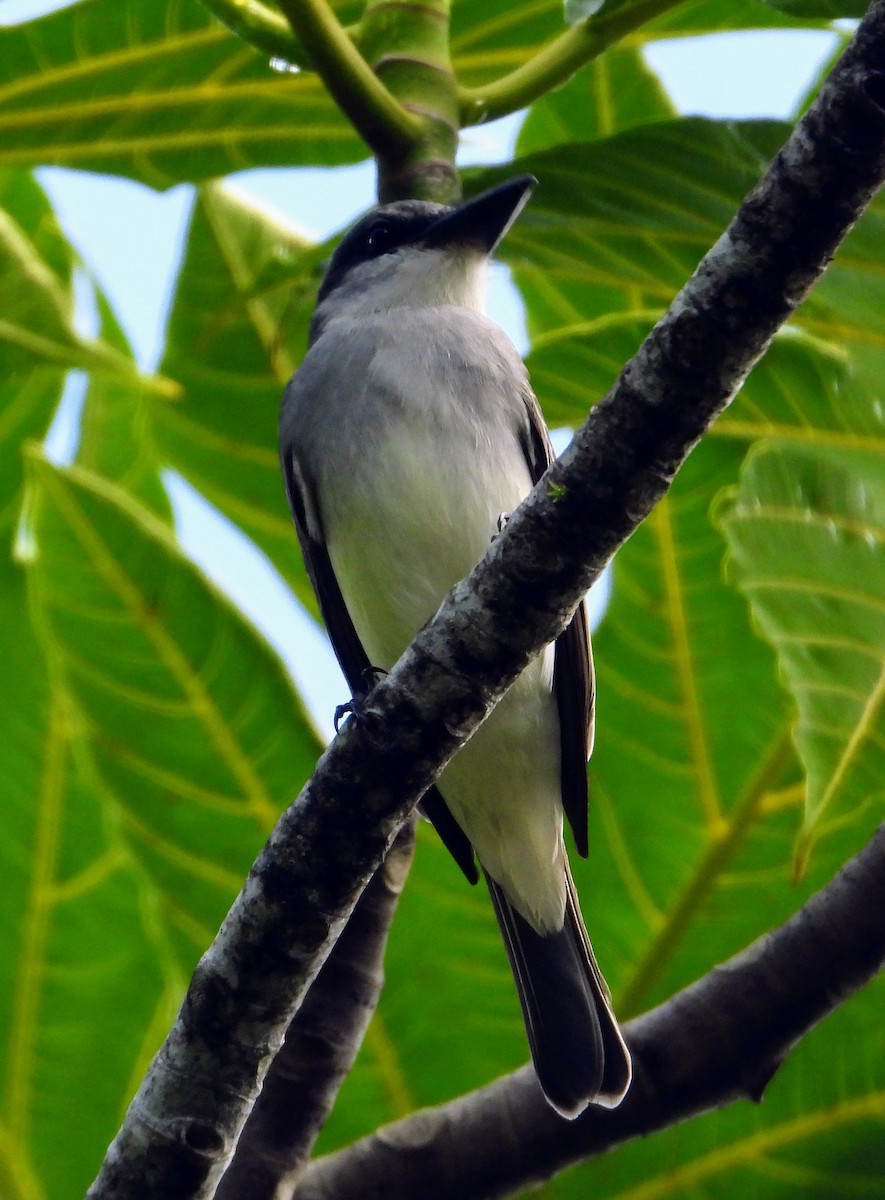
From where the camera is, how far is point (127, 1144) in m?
1.96

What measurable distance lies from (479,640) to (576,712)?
1.25 metres

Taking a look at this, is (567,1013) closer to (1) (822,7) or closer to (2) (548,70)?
(2) (548,70)

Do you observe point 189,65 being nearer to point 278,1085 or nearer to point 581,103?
point 581,103

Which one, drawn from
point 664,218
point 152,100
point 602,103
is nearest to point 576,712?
point 664,218

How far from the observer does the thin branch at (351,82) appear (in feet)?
7.84

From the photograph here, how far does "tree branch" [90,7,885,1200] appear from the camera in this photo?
1.59 m

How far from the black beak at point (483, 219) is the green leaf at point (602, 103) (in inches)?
10.4

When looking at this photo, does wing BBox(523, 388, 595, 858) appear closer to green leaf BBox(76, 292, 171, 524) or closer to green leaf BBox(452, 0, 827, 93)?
green leaf BBox(76, 292, 171, 524)

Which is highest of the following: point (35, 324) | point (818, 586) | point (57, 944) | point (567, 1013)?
point (35, 324)

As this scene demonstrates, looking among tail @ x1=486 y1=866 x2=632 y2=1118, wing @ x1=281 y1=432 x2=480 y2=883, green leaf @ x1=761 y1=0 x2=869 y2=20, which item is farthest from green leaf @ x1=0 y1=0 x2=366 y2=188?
tail @ x1=486 y1=866 x2=632 y2=1118

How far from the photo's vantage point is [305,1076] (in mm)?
2311

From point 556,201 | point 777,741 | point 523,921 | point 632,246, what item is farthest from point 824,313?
point 523,921

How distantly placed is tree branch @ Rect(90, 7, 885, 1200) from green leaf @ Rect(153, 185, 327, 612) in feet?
5.68

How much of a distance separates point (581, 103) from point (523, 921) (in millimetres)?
1781
